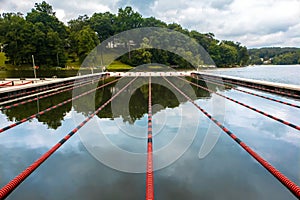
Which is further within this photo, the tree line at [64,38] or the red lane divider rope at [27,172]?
the tree line at [64,38]

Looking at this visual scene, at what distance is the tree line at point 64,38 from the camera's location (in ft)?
83.7

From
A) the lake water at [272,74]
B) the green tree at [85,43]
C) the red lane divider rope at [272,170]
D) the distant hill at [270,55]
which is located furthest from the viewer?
the distant hill at [270,55]

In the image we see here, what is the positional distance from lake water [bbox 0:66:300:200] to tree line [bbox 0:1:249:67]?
23.3m

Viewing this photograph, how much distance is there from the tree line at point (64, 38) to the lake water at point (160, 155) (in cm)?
2333

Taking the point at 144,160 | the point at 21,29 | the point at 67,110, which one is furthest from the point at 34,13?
the point at 144,160

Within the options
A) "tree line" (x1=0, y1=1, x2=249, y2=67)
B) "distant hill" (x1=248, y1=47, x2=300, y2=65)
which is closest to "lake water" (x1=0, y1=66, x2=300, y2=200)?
"tree line" (x1=0, y1=1, x2=249, y2=67)

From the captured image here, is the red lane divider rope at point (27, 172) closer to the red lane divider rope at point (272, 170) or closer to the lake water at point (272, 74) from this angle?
the red lane divider rope at point (272, 170)

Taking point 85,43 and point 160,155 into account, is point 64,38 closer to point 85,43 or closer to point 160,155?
point 85,43

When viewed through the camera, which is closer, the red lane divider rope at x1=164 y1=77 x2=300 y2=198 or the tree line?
the red lane divider rope at x1=164 y1=77 x2=300 y2=198

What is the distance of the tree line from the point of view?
83.7 ft

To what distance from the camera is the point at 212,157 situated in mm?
2779

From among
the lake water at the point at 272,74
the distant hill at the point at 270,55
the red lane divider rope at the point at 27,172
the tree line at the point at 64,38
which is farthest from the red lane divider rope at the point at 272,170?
the distant hill at the point at 270,55

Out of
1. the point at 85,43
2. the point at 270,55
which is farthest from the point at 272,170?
the point at 270,55

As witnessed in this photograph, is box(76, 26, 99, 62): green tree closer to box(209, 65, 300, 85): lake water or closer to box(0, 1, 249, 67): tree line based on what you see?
box(0, 1, 249, 67): tree line
